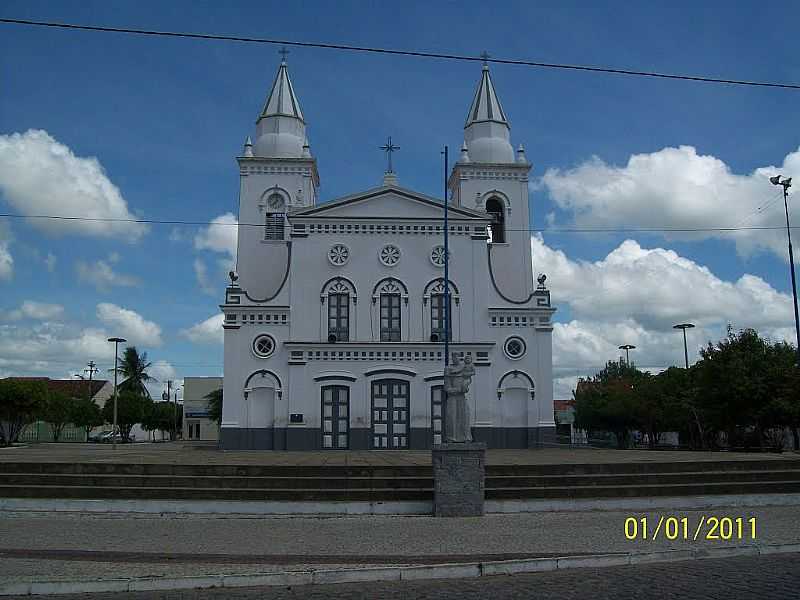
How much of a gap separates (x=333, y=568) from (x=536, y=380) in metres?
26.4

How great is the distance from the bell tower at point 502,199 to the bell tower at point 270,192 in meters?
8.42

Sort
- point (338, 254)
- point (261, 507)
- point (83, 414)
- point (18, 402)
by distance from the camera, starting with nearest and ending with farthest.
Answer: point (261, 507) < point (338, 254) < point (18, 402) < point (83, 414)

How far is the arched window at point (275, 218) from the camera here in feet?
135

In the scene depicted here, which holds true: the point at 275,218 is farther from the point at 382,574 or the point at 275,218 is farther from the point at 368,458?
the point at 382,574

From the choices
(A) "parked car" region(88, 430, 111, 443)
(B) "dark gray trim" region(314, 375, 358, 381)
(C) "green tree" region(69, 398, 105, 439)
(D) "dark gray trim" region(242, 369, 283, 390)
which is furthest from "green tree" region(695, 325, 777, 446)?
(A) "parked car" region(88, 430, 111, 443)

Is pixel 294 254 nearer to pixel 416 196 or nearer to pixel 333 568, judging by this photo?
pixel 416 196

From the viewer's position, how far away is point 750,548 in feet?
41.9

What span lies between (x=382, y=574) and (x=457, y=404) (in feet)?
23.7

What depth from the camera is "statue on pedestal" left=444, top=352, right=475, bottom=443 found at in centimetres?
1769

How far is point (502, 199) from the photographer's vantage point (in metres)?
41.3

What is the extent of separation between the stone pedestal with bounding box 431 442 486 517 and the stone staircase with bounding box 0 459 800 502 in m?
1.14

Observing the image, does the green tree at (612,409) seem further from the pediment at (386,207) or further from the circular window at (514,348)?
the pediment at (386,207)

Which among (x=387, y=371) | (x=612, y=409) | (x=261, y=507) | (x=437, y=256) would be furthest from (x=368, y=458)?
(x=612, y=409)

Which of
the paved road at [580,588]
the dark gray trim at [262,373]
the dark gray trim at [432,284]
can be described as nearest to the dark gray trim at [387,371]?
the dark gray trim at [432,284]
